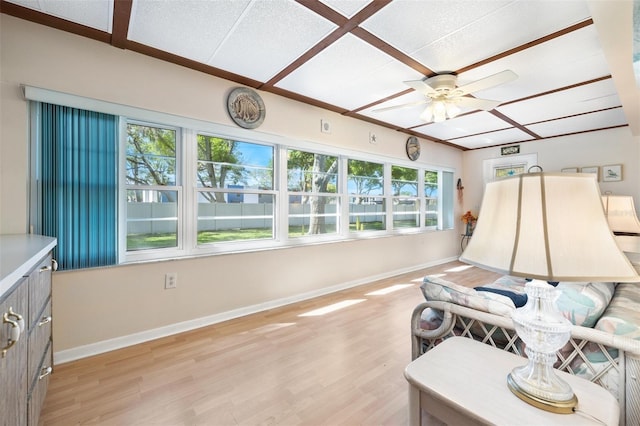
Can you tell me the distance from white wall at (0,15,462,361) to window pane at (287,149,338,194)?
0.28 meters

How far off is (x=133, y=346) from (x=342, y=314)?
1.91 meters

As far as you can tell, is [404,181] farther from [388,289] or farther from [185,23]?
[185,23]

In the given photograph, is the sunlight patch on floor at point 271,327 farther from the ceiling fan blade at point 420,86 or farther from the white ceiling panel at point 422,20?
the white ceiling panel at point 422,20

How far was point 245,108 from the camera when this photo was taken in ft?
9.59

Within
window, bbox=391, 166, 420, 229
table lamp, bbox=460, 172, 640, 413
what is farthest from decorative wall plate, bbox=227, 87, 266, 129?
window, bbox=391, 166, 420, 229

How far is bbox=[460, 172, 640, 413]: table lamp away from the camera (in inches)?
28.0

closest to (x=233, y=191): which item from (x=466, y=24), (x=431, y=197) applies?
(x=466, y=24)

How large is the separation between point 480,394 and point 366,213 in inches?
141

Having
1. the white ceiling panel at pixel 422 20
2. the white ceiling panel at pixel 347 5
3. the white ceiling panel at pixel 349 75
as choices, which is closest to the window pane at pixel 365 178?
the white ceiling panel at pixel 349 75

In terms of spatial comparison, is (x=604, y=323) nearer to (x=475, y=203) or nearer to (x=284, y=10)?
(x=284, y=10)

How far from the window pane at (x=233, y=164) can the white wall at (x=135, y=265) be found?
0.25 m

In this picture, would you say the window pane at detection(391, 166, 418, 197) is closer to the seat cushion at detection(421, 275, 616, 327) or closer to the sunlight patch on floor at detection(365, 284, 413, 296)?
the sunlight patch on floor at detection(365, 284, 413, 296)

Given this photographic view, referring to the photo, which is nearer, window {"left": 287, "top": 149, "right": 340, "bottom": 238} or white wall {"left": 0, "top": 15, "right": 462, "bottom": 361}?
white wall {"left": 0, "top": 15, "right": 462, "bottom": 361}

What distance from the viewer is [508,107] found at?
3.49 m
